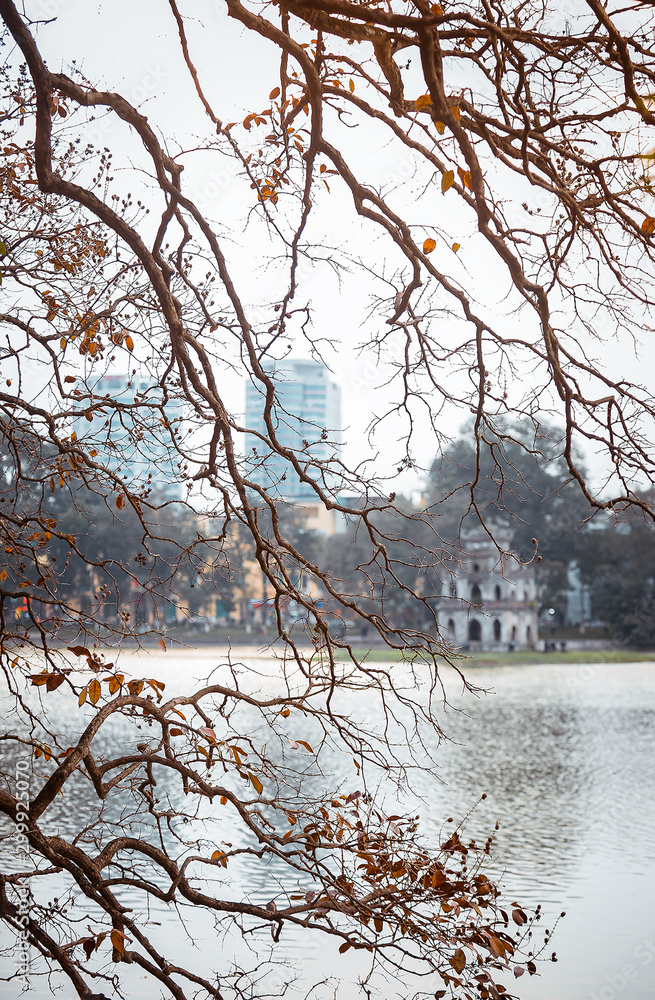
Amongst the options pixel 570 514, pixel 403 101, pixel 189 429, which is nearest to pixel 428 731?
pixel 189 429

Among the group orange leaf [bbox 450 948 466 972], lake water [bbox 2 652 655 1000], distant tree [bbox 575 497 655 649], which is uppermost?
distant tree [bbox 575 497 655 649]

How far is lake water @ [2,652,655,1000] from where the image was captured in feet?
18.8

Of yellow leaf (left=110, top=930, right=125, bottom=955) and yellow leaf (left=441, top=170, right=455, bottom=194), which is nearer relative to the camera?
yellow leaf (left=441, top=170, right=455, bottom=194)

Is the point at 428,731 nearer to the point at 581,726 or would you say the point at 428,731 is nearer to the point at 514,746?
the point at 514,746

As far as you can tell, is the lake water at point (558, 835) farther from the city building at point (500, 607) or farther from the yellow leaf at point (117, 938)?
the city building at point (500, 607)

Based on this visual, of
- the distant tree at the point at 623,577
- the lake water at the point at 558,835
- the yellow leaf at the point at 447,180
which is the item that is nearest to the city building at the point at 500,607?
the distant tree at the point at 623,577

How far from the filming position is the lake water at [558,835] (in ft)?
18.8

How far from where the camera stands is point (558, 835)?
8820mm

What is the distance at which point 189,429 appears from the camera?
350cm

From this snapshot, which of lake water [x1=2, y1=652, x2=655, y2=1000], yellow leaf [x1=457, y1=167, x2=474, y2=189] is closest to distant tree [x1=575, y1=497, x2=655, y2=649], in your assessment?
lake water [x1=2, y1=652, x2=655, y2=1000]

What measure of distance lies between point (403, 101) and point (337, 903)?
213cm

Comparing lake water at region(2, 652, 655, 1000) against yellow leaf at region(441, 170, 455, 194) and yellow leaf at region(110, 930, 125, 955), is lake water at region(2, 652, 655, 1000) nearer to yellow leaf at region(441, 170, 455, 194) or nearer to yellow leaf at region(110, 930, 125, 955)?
yellow leaf at region(110, 930, 125, 955)

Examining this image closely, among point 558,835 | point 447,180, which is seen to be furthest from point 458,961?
point 558,835

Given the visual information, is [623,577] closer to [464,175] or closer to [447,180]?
[464,175]
